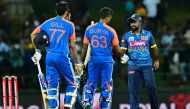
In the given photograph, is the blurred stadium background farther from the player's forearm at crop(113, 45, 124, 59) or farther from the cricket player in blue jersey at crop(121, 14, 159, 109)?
the player's forearm at crop(113, 45, 124, 59)

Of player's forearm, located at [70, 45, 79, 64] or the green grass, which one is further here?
the green grass

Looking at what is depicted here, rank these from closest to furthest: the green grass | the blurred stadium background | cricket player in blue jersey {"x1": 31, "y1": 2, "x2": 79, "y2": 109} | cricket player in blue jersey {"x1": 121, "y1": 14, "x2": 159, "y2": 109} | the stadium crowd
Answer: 1. cricket player in blue jersey {"x1": 31, "y1": 2, "x2": 79, "y2": 109}
2. cricket player in blue jersey {"x1": 121, "y1": 14, "x2": 159, "y2": 109}
3. the blurred stadium background
4. the stadium crowd
5. the green grass

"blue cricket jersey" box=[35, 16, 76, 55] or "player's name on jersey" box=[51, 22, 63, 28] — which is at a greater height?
"player's name on jersey" box=[51, 22, 63, 28]

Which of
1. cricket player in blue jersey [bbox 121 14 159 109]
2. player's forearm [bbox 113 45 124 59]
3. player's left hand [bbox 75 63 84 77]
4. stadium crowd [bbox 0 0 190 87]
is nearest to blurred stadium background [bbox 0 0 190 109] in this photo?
stadium crowd [bbox 0 0 190 87]

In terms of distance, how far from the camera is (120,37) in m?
22.5

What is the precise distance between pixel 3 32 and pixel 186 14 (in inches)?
293

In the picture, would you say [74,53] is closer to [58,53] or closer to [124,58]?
[58,53]

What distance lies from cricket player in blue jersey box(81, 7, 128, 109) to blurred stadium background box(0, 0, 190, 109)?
4.27m

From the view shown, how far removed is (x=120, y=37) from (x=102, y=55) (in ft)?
22.3

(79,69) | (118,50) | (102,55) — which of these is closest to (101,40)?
(102,55)

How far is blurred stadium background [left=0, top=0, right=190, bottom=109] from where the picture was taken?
20.2 meters

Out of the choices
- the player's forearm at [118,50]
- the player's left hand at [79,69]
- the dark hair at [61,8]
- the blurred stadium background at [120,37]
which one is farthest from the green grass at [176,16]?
the dark hair at [61,8]

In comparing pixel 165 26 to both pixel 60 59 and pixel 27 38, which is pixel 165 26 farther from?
pixel 60 59

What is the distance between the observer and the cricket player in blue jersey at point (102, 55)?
15734mm
